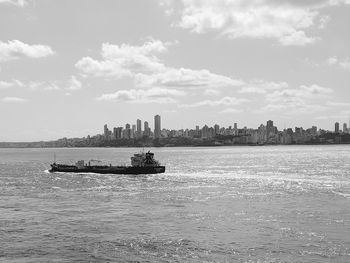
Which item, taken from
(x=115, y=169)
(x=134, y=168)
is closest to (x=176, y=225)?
(x=134, y=168)

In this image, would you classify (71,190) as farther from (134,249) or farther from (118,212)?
(134,249)

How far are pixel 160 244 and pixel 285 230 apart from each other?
49.3ft

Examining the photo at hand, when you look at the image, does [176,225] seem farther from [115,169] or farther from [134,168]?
[115,169]

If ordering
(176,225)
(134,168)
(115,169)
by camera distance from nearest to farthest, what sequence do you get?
(176,225) → (134,168) → (115,169)

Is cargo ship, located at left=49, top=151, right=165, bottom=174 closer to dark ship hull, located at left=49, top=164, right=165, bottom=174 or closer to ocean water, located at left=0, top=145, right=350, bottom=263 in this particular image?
dark ship hull, located at left=49, top=164, right=165, bottom=174

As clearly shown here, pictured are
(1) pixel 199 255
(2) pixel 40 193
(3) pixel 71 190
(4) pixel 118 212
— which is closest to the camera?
(1) pixel 199 255

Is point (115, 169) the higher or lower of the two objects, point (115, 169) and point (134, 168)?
the lower

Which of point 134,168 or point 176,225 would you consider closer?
point 176,225

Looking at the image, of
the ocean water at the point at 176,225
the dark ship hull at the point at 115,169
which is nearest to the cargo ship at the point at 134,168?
the dark ship hull at the point at 115,169

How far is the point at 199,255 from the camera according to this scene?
42.7 m

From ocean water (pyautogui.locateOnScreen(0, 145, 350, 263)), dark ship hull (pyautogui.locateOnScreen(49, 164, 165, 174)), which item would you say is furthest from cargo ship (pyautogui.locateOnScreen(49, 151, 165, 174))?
ocean water (pyautogui.locateOnScreen(0, 145, 350, 263))

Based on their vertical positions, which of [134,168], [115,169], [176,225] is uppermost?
[134,168]

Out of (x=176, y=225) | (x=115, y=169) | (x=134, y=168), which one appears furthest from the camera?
(x=115, y=169)

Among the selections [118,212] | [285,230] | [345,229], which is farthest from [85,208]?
[345,229]
